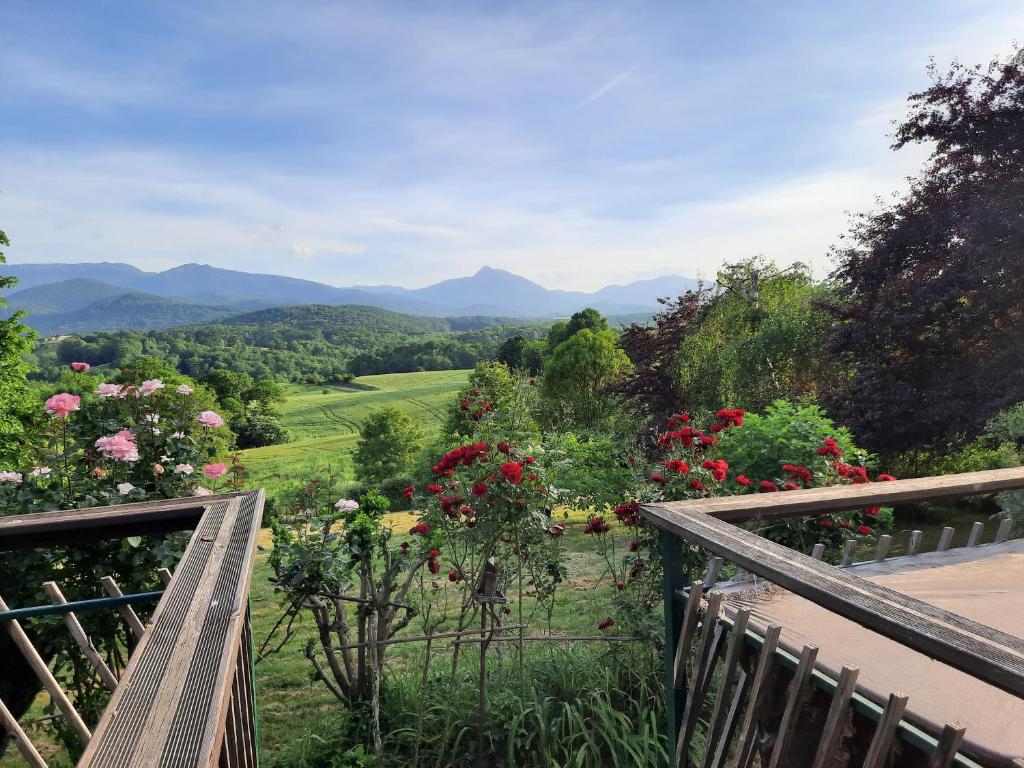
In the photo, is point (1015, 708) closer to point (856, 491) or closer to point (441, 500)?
point (856, 491)

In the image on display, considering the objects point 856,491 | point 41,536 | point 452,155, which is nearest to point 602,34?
point 856,491

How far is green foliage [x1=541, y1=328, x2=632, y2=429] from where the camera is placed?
21.5 meters

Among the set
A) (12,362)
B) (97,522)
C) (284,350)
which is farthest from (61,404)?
(284,350)

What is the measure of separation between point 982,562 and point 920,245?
7.67 metres

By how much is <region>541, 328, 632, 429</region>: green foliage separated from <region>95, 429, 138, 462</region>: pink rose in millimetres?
18519

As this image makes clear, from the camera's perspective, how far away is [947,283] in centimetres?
788

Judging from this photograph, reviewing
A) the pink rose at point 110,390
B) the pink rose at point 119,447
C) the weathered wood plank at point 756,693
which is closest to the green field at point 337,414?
the pink rose at point 110,390

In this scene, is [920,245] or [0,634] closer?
[0,634]

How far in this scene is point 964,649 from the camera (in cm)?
91

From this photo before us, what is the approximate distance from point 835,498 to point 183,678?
6.10 feet

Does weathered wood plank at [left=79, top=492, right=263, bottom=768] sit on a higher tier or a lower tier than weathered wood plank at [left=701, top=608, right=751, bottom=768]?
higher

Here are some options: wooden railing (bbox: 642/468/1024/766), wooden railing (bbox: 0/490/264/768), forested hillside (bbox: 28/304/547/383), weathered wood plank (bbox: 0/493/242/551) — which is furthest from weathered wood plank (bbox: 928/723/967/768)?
forested hillside (bbox: 28/304/547/383)

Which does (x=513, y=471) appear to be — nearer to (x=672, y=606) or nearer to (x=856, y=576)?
(x=672, y=606)

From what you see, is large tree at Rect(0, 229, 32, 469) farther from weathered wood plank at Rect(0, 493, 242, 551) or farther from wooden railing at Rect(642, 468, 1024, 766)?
wooden railing at Rect(642, 468, 1024, 766)
